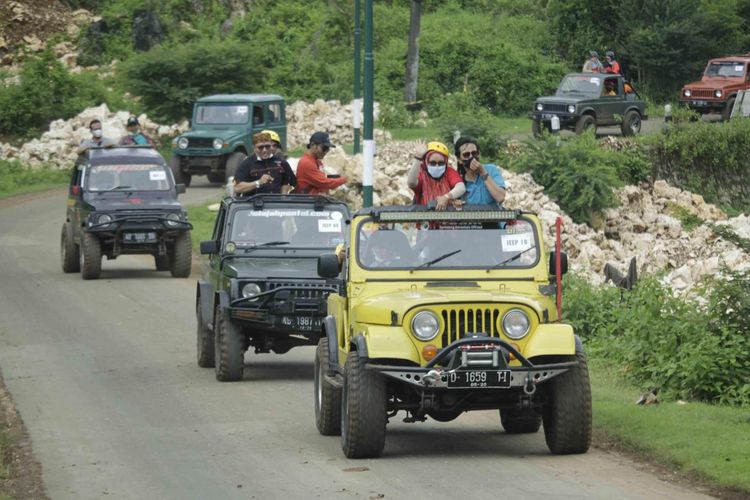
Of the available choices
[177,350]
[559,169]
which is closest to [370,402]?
[177,350]

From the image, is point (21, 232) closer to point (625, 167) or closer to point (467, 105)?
point (625, 167)

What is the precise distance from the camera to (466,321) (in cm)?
1030

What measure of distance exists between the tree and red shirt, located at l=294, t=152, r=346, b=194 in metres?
34.6

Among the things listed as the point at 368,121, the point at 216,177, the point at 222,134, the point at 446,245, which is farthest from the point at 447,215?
the point at 216,177

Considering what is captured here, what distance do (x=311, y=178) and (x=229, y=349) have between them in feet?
9.80

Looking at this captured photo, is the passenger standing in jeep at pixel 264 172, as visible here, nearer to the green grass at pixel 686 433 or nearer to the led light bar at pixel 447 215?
the green grass at pixel 686 433

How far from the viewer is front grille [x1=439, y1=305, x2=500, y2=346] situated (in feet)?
33.8

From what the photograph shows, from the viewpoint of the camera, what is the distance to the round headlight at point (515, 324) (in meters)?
10.3

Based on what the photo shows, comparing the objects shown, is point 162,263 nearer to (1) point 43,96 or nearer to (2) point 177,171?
(2) point 177,171

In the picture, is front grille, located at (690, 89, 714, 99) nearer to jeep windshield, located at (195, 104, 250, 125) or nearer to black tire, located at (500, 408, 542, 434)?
jeep windshield, located at (195, 104, 250, 125)

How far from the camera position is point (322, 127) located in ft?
151

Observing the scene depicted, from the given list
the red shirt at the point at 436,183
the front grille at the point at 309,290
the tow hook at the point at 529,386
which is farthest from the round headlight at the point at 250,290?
the tow hook at the point at 529,386

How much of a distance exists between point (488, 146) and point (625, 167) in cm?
342

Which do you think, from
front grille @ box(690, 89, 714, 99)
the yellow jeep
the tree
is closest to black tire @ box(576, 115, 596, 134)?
front grille @ box(690, 89, 714, 99)
